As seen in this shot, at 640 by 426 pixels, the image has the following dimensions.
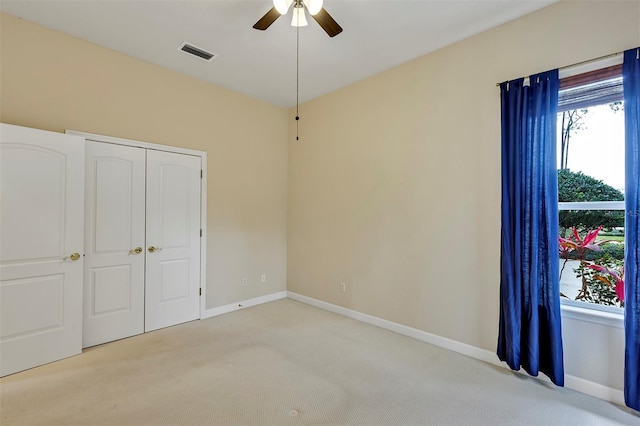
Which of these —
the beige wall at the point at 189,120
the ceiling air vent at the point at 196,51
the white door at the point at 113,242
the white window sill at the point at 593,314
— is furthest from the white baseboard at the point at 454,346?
the ceiling air vent at the point at 196,51

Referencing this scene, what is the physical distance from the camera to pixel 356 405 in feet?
7.00

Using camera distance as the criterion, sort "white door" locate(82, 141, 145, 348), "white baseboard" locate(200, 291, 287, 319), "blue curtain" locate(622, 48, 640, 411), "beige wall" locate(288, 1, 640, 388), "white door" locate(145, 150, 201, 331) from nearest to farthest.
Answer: "blue curtain" locate(622, 48, 640, 411) → "beige wall" locate(288, 1, 640, 388) → "white door" locate(82, 141, 145, 348) → "white door" locate(145, 150, 201, 331) → "white baseboard" locate(200, 291, 287, 319)

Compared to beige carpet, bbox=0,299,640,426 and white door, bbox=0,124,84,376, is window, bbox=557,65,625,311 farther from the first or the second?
white door, bbox=0,124,84,376

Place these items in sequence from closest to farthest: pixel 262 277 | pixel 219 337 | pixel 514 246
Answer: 1. pixel 514 246
2. pixel 219 337
3. pixel 262 277

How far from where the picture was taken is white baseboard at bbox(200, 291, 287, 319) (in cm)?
396

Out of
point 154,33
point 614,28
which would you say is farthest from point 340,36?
point 614,28

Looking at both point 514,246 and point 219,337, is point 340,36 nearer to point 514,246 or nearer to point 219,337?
point 514,246

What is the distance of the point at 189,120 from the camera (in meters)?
3.81

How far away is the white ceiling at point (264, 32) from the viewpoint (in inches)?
97.7

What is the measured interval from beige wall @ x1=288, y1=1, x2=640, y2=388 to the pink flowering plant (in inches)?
16.8

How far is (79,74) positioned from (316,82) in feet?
8.62

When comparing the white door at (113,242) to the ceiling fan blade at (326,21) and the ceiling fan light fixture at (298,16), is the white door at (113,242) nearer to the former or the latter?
the ceiling fan light fixture at (298,16)

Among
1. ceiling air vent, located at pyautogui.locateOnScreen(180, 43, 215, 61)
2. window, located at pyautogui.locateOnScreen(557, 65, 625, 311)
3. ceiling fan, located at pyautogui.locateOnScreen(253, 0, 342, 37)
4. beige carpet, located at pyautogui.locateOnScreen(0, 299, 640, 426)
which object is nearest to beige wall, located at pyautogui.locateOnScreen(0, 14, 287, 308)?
ceiling air vent, located at pyautogui.locateOnScreen(180, 43, 215, 61)

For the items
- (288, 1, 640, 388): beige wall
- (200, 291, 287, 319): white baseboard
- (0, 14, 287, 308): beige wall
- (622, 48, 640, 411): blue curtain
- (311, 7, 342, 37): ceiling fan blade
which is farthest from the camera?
(200, 291, 287, 319): white baseboard
